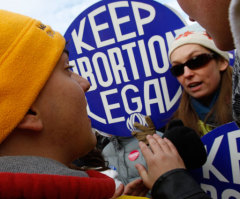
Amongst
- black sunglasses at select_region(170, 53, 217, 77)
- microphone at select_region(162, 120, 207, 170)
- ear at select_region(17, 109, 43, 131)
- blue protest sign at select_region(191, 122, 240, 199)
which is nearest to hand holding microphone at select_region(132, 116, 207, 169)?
microphone at select_region(162, 120, 207, 170)

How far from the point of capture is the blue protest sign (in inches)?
36.8

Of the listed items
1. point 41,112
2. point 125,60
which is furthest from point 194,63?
point 41,112

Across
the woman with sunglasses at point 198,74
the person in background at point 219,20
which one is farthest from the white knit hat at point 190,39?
the person in background at point 219,20

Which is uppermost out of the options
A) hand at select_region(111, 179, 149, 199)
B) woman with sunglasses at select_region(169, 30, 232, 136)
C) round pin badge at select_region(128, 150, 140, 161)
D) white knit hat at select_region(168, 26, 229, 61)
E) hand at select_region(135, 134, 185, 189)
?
white knit hat at select_region(168, 26, 229, 61)

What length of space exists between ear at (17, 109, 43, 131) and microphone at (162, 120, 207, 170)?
1.60 ft

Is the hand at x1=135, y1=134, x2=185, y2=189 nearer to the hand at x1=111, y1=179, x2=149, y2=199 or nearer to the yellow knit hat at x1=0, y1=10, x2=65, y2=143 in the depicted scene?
the hand at x1=111, y1=179, x2=149, y2=199

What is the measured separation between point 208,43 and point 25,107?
0.95m

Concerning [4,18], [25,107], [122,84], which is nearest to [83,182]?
[25,107]

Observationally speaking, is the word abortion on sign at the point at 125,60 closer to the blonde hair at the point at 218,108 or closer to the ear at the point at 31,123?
the blonde hair at the point at 218,108

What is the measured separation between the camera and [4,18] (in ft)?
2.23

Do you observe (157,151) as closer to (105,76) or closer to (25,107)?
(25,107)

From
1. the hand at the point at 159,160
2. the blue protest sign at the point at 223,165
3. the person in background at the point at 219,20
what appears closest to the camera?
the person in background at the point at 219,20

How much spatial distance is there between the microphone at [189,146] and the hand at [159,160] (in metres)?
0.03

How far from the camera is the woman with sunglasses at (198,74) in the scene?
120cm
